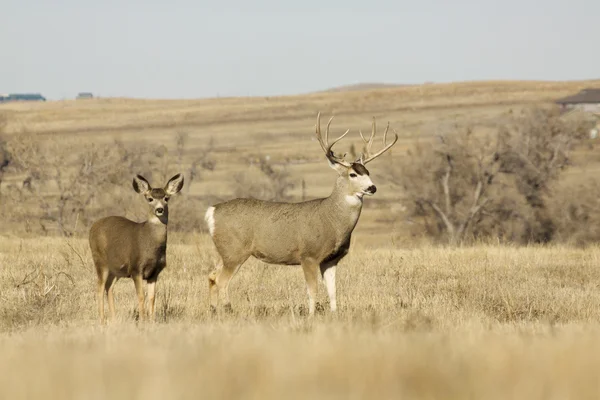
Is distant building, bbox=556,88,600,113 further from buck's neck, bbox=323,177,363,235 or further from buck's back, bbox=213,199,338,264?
buck's back, bbox=213,199,338,264

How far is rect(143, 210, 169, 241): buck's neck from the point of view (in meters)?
10.8

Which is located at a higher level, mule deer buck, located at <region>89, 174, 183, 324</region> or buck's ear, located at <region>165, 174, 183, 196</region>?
buck's ear, located at <region>165, 174, 183, 196</region>

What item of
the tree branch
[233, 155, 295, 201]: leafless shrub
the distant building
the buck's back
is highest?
the buck's back

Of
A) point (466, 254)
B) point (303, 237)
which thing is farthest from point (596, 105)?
point (303, 237)

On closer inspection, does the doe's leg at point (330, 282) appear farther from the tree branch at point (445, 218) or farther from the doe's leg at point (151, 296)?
the tree branch at point (445, 218)

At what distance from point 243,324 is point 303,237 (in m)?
3.09

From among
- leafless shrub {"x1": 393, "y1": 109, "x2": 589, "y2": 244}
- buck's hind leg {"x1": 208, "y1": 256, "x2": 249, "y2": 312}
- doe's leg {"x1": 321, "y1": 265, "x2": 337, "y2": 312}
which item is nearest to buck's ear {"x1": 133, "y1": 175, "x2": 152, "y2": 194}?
buck's hind leg {"x1": 208, "y1": 256, "x2": 249, "y2": 312}

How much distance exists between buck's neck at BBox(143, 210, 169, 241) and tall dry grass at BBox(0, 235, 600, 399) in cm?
90

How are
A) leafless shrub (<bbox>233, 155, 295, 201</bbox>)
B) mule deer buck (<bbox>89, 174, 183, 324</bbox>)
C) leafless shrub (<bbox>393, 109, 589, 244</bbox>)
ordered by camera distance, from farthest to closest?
leafless shrub (<bbox>233, 155, 295, 201</bbox>) < leafless shrub (<bbox>393, 109, 589, 244</bbox>) < mule deer buck (<bbox>89, 174, 183, 324</bbox>)

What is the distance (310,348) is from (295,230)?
238 inches

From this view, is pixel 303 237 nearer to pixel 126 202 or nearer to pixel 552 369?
pixel 552 369

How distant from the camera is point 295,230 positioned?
11945 millimetres

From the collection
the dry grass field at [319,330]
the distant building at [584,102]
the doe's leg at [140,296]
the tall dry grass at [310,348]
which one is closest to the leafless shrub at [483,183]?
the dry grass field at [319,330]

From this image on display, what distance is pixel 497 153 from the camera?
48.5m
